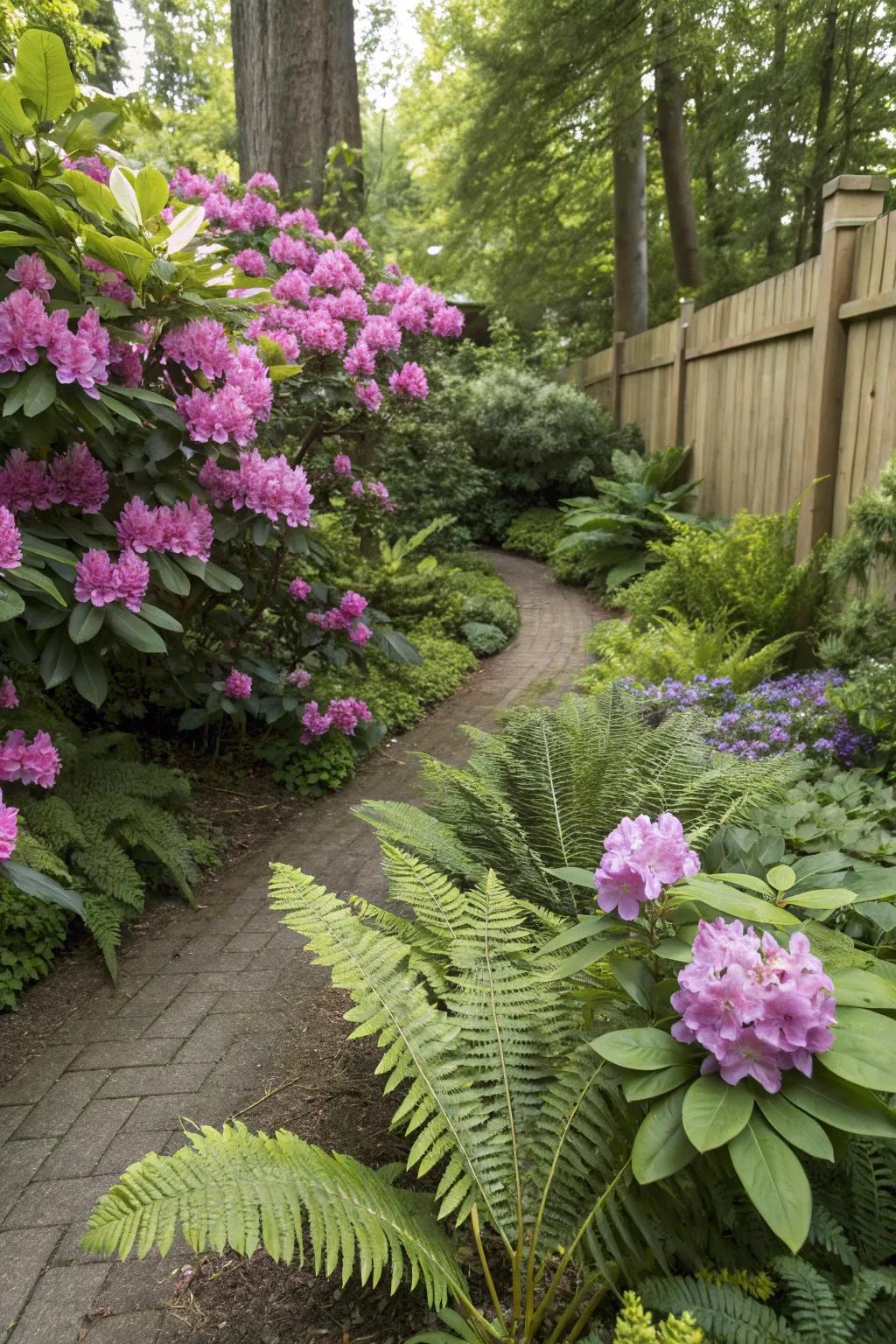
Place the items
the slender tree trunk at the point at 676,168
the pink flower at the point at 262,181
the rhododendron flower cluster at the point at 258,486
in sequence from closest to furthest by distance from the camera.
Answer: the rhododendron flower cluster at the point at 258,486, the pink flower at the point at 262,181, the slender tree trunk at the point at 676,168

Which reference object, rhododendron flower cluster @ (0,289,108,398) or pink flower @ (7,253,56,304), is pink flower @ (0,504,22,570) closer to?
rhododendron flower cluster @ (0,289,108,398)

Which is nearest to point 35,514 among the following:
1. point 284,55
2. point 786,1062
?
point 786,1062

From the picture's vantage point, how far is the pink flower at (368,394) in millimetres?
3998

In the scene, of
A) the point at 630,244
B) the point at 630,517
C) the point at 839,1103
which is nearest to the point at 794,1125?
the point at 839,1103

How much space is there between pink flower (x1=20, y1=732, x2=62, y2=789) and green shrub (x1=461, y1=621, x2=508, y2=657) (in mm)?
4568

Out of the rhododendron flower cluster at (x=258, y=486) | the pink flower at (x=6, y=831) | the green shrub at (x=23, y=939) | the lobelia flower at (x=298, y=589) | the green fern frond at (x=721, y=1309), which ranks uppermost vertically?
the rhododendron flower cluster at (x=258, y=486)

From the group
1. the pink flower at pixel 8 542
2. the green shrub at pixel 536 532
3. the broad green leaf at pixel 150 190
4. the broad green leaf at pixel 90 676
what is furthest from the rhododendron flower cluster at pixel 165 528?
the green shrub at pixel 536 532

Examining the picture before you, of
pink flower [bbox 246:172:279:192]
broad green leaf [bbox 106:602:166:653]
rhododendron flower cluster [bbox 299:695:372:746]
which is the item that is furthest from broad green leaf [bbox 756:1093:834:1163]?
pink flower [bbox 246:172:279:192]

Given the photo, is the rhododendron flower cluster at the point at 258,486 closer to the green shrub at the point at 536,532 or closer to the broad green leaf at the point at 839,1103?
the broad green leaf at the point at 839,1103

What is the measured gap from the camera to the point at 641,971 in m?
1.43

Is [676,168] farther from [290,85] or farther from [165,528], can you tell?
[165,528]

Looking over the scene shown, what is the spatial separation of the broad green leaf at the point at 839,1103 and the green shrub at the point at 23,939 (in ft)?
6.98

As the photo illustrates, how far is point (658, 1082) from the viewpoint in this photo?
1234 millimetres

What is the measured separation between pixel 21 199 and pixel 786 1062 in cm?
281
